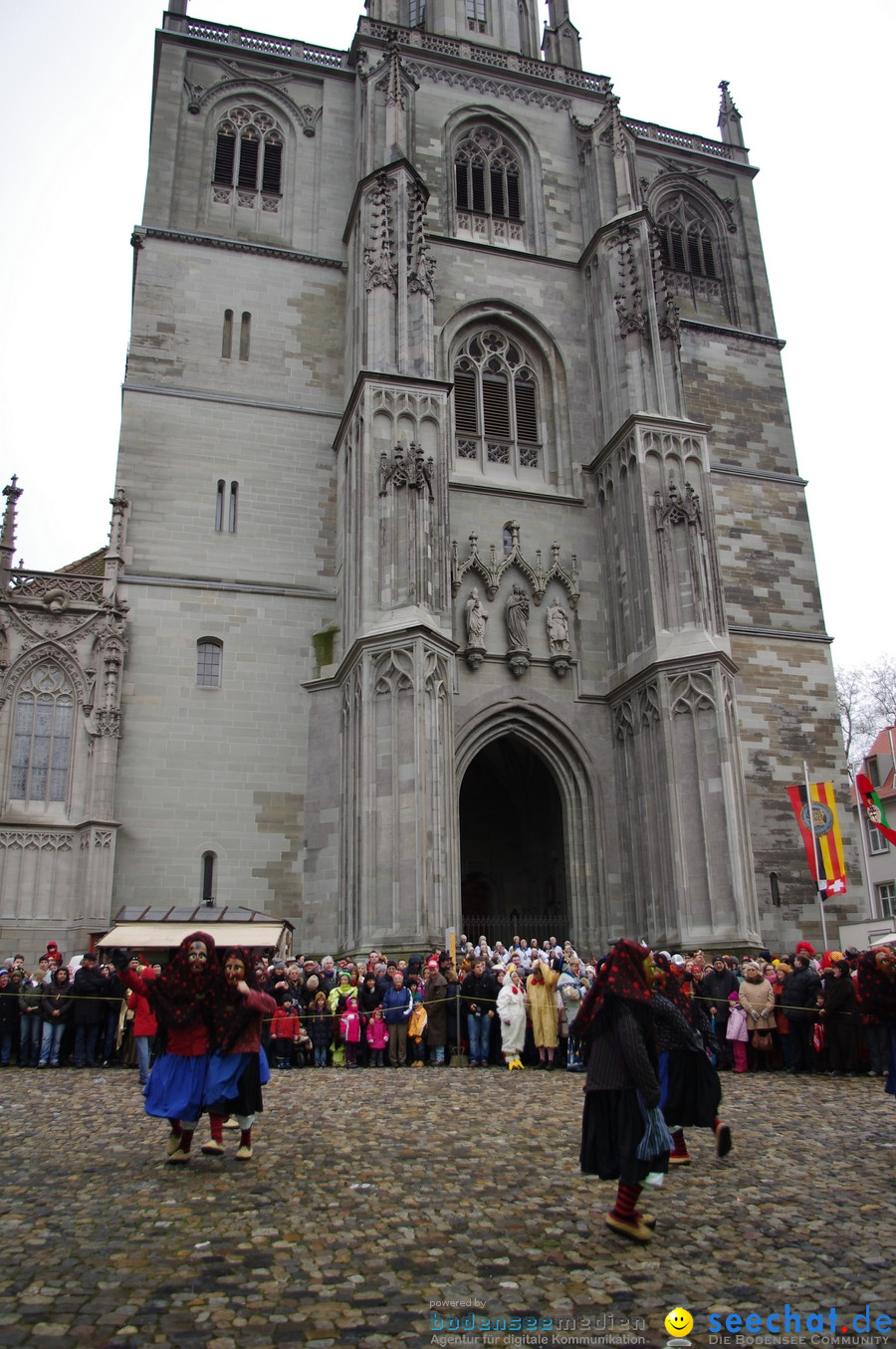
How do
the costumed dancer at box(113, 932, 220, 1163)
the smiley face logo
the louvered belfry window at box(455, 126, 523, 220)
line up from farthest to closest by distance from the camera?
the louvered belfry window at box(455, 126, 523, 220) → the costumed dancer at box(113, 932, 220, 1163) → the smiley face logo

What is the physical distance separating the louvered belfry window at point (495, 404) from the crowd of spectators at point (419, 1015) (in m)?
12.8

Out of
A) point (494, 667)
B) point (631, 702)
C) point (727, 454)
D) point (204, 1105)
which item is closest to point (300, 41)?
point (727, 454)

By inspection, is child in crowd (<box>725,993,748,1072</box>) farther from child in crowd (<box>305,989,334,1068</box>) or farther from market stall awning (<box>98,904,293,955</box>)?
market stall awning (<box>98,904,293,955</box>)

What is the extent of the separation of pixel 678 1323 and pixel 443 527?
17.4 meters

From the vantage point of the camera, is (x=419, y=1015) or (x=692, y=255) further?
(x=692, y=255)

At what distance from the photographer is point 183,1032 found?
738 centimetres

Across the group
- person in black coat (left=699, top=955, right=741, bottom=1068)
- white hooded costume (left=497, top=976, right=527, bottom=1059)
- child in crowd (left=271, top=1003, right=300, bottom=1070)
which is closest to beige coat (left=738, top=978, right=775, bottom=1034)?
person in black coat (left=699, top=955, right=741, bottom=1068)

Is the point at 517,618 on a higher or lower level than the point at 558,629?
higher

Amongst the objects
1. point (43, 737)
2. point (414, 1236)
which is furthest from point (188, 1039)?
point (43, 737)

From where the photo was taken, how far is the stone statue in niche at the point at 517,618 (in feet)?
72.4

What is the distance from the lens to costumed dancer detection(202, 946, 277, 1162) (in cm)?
733

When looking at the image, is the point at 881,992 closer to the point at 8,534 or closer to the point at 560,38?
the point at 8,534

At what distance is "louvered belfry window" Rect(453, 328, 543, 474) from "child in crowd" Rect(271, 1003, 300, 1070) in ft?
44.4

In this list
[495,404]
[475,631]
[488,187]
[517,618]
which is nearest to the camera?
[475,631]
